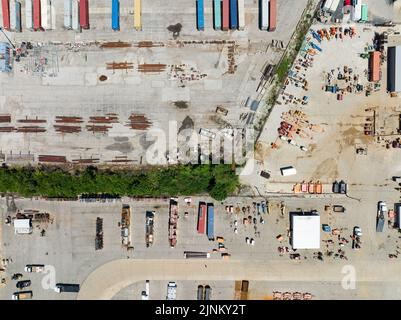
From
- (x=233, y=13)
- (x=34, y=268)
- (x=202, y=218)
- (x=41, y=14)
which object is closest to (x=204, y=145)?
(x=202, y=218)

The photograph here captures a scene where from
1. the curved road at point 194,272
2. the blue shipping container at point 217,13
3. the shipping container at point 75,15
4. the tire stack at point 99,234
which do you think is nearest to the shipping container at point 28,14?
the shipping container at point 75,15

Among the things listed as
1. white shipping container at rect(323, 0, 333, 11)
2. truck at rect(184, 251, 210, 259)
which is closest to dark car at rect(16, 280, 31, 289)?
truck at rect(184, 251, 210, 259)

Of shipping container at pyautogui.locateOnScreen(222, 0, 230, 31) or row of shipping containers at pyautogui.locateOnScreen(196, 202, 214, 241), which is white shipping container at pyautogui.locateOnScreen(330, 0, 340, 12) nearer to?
shipping container at pyautogui.locateOnScreen(222, 0, 230, 31)

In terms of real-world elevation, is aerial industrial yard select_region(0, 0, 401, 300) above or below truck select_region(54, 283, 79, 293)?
above

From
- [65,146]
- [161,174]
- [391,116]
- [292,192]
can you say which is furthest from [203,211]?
[391,116]

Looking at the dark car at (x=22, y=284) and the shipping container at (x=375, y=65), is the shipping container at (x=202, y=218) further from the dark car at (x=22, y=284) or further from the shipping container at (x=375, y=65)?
the shipping container at (x=375, y=65)

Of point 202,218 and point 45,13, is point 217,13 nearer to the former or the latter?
point 45,13
